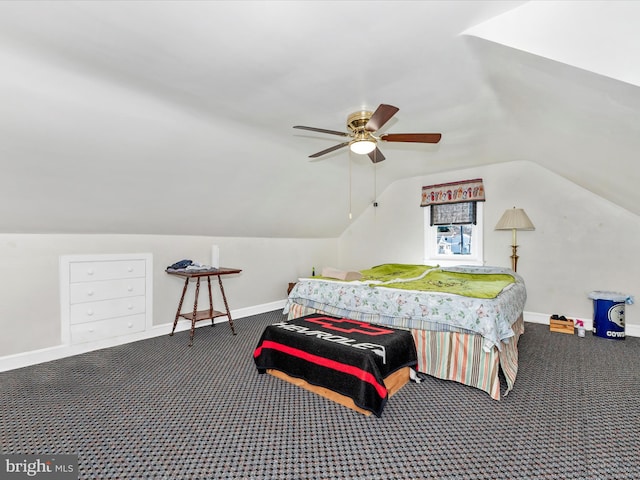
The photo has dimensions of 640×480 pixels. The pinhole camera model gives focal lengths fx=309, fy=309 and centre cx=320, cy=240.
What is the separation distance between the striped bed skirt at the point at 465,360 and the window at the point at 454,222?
7.31 feet

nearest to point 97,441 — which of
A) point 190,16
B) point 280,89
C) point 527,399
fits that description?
point 190,16

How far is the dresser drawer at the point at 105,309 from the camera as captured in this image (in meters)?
3.15

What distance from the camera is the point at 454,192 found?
477cm

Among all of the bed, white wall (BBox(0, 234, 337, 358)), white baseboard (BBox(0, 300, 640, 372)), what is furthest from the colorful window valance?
white wall (BBox(0, 234, 337, 358))

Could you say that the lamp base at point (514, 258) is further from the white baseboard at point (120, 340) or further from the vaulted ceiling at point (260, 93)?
the vaulted ceiling at point (260, 93)

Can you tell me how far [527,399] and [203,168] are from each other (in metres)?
3.44

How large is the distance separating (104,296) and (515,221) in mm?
4954

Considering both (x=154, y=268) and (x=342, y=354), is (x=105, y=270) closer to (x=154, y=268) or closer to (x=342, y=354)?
(x=154, y=268)

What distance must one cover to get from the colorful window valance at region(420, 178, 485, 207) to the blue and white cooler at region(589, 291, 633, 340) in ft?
6.01

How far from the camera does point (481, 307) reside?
2.35 metres

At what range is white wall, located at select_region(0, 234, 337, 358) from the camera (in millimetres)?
2811

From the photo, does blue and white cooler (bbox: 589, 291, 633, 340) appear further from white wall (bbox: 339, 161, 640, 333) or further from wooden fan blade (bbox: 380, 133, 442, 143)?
wooden fan blade (bbox: 380, 133, 442, 143)

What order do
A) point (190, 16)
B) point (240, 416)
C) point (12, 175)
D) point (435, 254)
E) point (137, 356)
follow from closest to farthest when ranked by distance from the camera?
1. point (190, 16)
2. point (240, 416)
3. point (12, 175)
4. point (137, 356)
5. point (435, 254)

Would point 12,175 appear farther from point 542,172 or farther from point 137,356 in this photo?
point 542,172
